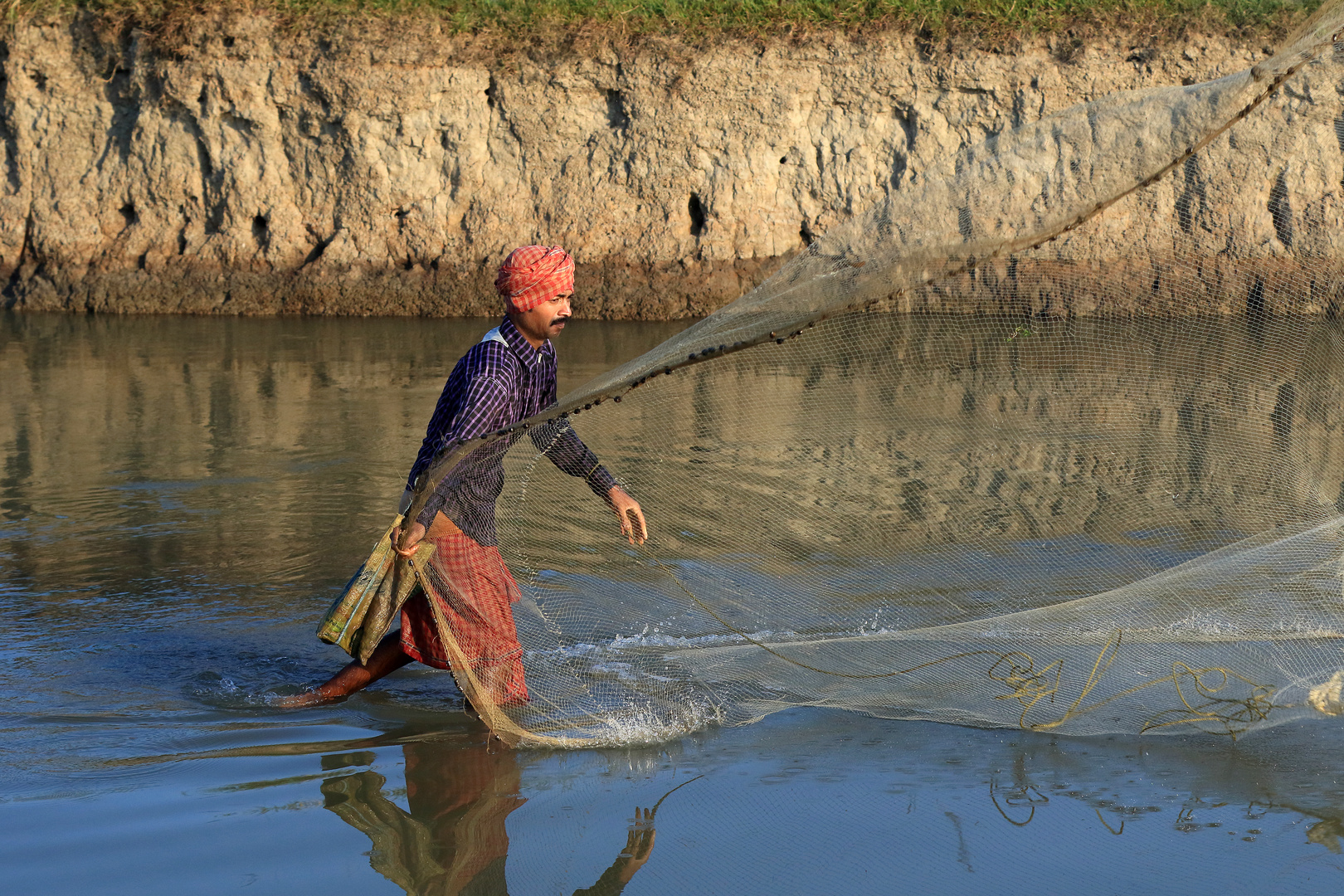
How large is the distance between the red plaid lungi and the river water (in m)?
0.22

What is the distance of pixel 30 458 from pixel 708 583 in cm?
451

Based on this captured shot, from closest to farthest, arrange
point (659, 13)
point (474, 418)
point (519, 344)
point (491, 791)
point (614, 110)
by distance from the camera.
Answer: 1. point (491, 791)
2. point (474, 418)
3. point (519, 344)
4. point (659, 13)
5. point (614, 110)

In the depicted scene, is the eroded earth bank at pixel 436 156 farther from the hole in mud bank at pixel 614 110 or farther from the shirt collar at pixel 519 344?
the shirt collar at pixel 519 344

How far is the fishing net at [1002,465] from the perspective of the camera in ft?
11.7

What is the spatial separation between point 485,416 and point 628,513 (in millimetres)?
549

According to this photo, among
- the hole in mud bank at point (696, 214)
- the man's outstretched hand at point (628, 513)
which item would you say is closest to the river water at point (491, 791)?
the man's outstretched hand at point (628, 513)

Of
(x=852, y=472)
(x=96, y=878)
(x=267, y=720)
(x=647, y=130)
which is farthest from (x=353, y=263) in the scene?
(x=96, y=878)

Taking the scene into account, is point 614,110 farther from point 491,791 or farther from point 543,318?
point 491,791

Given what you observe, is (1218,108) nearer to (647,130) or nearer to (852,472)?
(852,472)

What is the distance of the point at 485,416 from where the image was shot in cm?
349

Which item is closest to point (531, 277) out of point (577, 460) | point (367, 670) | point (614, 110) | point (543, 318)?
point (543, 318)

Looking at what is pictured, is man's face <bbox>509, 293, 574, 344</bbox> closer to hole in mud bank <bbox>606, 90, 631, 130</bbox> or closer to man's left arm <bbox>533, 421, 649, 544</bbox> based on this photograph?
man's left arm <bbox>533, 421, 649, 544</bbox>

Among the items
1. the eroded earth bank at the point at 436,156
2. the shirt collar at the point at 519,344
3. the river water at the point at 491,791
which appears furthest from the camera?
the eroded earth bank at the point at 436,156

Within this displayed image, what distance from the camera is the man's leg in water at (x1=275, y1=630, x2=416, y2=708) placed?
3.79 metres
